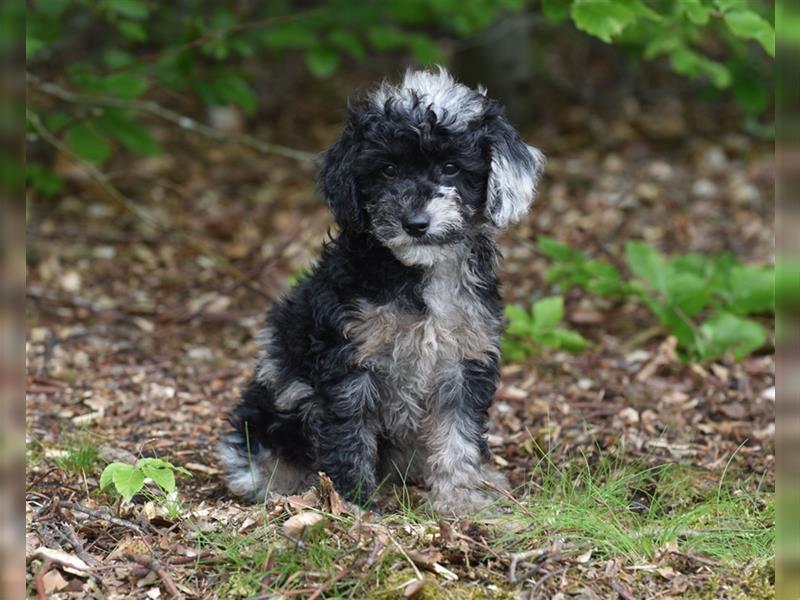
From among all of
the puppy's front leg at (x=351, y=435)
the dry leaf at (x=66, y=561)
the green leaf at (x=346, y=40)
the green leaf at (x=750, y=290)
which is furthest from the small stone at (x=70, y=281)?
the green leaf at (x=750, y=290)

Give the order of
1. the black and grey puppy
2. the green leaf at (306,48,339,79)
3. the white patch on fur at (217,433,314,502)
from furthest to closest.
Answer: the green leaf at (306,48,339,79), the white patch on fur at (217,433,314,502), the black and grey puppy

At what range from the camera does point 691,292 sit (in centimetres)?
662

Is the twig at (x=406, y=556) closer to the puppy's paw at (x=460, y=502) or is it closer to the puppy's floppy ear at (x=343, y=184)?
the puppy's paw at (x=460, y=502)

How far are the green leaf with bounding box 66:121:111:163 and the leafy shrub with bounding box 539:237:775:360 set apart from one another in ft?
9.37

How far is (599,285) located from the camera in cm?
673

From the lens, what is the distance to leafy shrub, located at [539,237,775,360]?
661 cm

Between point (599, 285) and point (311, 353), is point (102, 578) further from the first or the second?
point (599, 285)

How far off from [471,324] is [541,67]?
7255 millimetres

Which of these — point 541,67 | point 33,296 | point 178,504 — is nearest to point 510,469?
point 178,504

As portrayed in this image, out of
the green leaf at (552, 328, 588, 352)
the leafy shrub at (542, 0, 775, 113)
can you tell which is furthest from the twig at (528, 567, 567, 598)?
the green leaf at (552, 328, 588, 352)

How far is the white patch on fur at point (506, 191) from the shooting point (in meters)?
4.39

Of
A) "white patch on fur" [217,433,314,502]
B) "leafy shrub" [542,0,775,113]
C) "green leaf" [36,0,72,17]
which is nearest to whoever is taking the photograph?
"white patch on fur" [217,433,314,502]

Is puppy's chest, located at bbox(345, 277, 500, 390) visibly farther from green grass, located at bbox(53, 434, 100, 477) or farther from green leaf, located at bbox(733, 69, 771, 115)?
green leaf, located at bbox(733, 69, 771, 115)

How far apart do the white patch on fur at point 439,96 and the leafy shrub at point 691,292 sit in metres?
2.42
